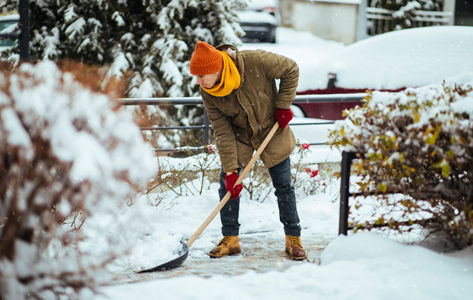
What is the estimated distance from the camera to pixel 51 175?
2.13 metres

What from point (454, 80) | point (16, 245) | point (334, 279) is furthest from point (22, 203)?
point (454, 80)

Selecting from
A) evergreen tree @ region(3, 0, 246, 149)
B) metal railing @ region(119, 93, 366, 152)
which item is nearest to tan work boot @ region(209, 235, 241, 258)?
metal railing @ region(119, 93, 366, 152)

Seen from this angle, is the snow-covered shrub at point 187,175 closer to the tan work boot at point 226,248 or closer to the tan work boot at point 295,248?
the tan work boot at point 226,248

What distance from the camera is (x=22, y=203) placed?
206 cm

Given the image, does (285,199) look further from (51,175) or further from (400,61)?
(400,61)

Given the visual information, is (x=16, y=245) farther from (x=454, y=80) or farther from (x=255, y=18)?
(x=255, y=18)

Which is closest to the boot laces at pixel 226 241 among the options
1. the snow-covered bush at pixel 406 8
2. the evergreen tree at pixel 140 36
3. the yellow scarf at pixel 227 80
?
the yellow scarf at pixel 227 80

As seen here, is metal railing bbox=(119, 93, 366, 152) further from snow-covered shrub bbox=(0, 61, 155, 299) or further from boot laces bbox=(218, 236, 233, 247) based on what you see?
snow-covered shrub bbox=(0, 61, 155, 299)

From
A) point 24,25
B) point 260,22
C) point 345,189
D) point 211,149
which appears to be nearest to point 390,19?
point 260,22

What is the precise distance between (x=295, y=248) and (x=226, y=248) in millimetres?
540

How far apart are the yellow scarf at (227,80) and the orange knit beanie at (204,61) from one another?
88mm

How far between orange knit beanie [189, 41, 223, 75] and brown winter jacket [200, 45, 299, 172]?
11.0 inches

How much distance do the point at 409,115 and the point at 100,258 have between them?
179 centimetres

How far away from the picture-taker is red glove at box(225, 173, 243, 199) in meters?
3.96
